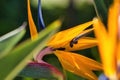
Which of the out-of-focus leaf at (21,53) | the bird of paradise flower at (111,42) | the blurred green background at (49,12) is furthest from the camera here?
the blurred green background at (49,12)

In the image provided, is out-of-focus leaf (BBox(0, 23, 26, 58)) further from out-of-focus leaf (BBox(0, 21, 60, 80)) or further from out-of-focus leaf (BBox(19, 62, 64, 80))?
out-of-focus leaf (BBox(19, 62, 64, 80))

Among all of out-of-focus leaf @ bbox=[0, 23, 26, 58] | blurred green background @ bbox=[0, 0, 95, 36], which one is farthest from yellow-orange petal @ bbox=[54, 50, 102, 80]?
blurred green background @ bbox=[0, 0, 95, 36]

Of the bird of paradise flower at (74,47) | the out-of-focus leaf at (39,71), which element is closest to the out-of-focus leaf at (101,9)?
the bird of paradise flower at (74,47)

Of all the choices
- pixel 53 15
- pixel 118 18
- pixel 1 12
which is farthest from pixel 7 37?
pixel 53 15

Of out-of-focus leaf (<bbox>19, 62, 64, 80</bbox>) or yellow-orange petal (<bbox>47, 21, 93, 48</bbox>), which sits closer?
out-of-focus leaf (<bbox>19, 62, 64, 80</bbox>)

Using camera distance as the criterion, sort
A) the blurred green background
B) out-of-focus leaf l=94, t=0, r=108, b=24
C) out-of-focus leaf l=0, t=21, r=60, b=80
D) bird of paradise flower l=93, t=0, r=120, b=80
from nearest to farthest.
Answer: out-of-focus leaf l=0, t=21, r=60, b=80
bird of paradise flower l=93, t=0, r=120, b=80
out-of-focus leaf l=94, t=0, r=108, b=24
the blurred green background

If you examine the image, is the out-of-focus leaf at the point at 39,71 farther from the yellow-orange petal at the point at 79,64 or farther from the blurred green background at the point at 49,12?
the blurred green background at the point at 49,12

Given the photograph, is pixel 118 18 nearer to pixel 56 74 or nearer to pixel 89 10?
pixel 56 74
